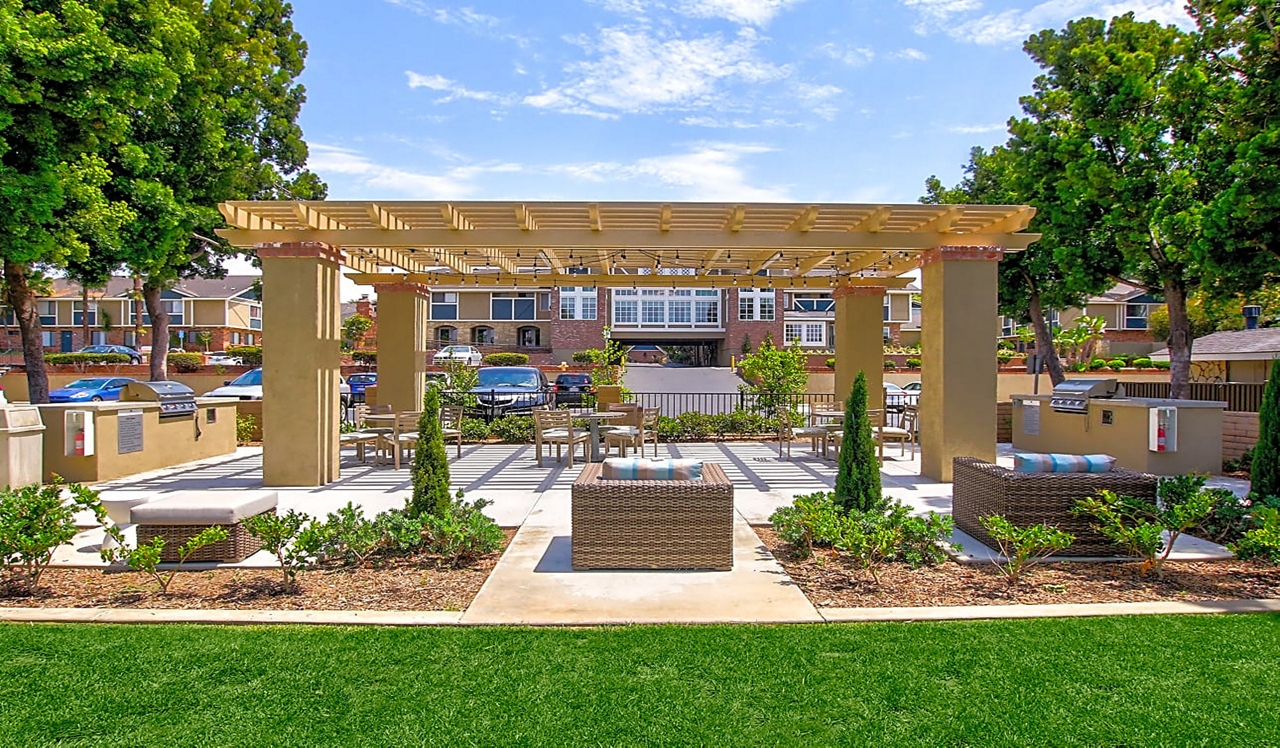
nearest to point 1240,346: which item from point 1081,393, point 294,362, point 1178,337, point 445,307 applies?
point 1178,337

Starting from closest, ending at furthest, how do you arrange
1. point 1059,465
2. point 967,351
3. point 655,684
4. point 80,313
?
1. point 655,684
2. point 1059,465
3. point 967,351
4. point 80,313

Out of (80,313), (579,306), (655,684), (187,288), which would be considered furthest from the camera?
(187,288)

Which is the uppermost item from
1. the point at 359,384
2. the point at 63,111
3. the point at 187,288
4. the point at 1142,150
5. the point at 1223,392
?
the point at 187,288

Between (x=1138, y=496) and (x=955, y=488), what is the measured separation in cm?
154

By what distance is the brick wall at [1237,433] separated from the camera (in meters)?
11.4

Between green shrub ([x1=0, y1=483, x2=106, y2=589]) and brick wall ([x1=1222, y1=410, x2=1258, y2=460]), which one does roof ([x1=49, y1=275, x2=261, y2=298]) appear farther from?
brick wall ([x1=1222, y1=410, x2=1258, y2=460])

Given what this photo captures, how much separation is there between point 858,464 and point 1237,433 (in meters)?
9.27

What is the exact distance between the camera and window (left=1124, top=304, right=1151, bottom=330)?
43094 mm

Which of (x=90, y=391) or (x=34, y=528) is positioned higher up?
(x=90, y=391)

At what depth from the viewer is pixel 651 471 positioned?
237 inches

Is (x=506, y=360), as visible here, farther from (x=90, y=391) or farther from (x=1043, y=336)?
(x=1043, y=336)

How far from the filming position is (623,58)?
11.7m

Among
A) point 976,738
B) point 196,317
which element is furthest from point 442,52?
point 196,317

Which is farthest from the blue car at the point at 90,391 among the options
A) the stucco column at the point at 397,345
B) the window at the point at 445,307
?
the window at the point at 445,307
